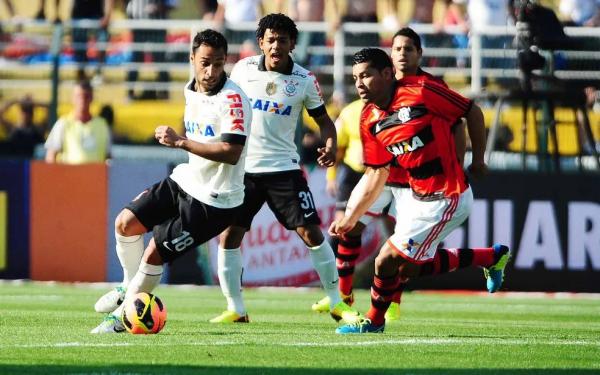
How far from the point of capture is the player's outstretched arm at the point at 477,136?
10.2 metres

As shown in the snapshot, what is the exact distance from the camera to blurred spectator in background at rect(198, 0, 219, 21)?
2116cm

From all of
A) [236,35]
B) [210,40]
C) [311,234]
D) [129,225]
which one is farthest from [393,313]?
[236,35]

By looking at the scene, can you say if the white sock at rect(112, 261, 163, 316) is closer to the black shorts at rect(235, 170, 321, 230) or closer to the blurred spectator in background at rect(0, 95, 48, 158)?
the black shorts at rect(235, 170, 321, 230)

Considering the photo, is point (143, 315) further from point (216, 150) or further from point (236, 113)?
point (236, 113)

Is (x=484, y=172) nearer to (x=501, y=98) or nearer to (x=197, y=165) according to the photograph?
(x=197, y=165)

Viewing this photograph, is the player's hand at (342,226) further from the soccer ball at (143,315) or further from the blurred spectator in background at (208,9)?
the blurred spectator in background at (208,9)

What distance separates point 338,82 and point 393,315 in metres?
6.97

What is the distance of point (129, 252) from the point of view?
10594 mm

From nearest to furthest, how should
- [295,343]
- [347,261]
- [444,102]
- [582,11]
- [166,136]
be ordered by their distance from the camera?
1. [166,136]
2. [295,343]
3. [444,102]
4. [347,261]
5. [582,11]

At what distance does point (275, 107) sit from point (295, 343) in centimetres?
271

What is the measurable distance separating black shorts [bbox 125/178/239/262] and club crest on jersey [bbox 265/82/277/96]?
165cm

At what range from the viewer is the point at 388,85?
Result: 10.1 meters

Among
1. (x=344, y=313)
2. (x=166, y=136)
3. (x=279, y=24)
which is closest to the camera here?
(x=166, y=136)

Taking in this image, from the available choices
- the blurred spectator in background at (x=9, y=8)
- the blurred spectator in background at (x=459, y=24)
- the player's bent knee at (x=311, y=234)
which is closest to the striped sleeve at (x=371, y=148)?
the player's bent knee at (x=311, y=234)
